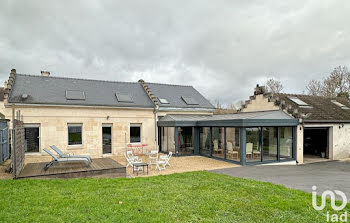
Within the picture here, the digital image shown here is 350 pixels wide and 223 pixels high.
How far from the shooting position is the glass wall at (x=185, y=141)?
16656 mm

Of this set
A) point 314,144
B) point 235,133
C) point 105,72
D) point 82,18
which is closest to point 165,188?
point 235,133

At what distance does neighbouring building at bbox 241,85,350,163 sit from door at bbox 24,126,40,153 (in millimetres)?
16057

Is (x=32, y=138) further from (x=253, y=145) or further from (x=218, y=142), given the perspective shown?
(x=253, y=145)

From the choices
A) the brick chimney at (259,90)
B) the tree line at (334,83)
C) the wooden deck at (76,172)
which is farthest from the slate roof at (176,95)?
the tree line at (334,83)

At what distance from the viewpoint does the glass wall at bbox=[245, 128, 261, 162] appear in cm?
1314

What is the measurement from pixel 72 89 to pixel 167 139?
338 inches

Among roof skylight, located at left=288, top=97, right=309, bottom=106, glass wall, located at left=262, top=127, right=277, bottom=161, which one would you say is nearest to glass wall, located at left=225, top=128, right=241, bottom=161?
glass wall, located at left=262, top=127, right=277, bottom=161

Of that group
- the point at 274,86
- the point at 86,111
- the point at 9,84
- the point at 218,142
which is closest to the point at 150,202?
the point at 218,142

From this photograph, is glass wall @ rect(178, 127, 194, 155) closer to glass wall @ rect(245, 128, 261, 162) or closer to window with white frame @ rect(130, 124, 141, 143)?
window with white frame @ rect(130, 124, 141, 143)

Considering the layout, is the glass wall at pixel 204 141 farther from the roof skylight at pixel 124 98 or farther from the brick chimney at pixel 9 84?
the brick chimney at pixel 9 84

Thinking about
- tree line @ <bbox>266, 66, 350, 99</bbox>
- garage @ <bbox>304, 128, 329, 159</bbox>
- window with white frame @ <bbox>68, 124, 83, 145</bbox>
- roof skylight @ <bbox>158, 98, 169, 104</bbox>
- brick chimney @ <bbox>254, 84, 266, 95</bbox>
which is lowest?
garage @ <bbox>304, 128, 329, 159</bbox>

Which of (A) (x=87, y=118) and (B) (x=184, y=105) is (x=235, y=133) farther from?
(A) (x=87, y=118)

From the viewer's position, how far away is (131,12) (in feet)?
44.9

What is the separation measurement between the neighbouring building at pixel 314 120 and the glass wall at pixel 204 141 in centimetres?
471
